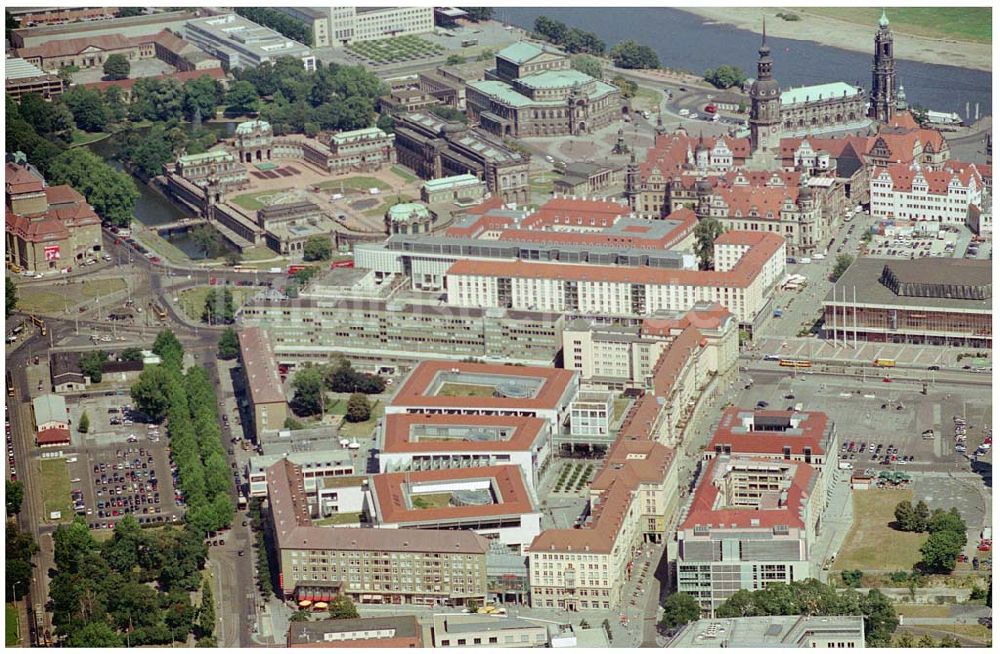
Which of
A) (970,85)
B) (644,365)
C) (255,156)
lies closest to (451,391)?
(644,365)

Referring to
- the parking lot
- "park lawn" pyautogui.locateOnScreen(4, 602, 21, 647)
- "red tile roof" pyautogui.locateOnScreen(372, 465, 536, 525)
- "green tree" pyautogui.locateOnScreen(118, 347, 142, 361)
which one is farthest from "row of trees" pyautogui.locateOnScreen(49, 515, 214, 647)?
"green tree" pyautogui.locateOnScreen(118, 347, 142, 361)

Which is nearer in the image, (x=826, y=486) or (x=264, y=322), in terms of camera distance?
(x=826, y=486)

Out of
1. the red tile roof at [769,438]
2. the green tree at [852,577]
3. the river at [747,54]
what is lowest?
the river at [747,54]

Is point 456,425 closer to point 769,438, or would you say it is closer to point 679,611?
point 769,438

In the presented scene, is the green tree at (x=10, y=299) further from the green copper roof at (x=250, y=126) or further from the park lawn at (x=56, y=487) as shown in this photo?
the green copper roof at (x=250, y=126)

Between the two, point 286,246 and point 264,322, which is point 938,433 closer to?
point 264,322

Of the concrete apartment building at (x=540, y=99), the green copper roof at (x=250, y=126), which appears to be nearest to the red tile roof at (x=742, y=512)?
the concrete apartment building at (x=540, y=99)
